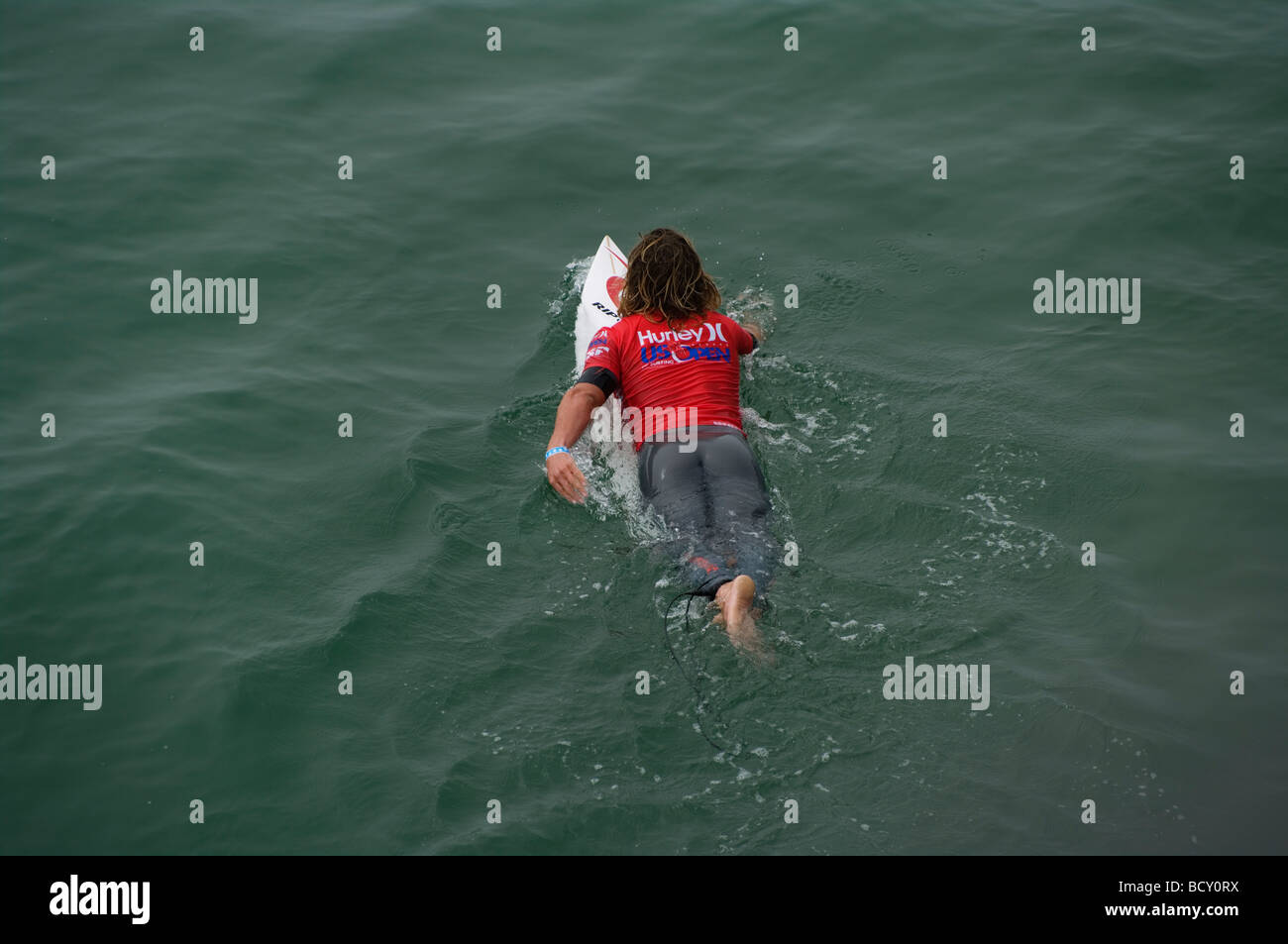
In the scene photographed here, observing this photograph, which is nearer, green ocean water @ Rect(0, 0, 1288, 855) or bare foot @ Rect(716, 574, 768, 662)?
green ocean water @ Rect(0, 0, 1288, 855)

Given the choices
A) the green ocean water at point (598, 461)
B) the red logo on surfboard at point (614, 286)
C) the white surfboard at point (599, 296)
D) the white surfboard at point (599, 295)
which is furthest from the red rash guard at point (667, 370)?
the red logo on surfboard at point (614, 286)

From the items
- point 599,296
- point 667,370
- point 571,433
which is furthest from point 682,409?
point 599,296

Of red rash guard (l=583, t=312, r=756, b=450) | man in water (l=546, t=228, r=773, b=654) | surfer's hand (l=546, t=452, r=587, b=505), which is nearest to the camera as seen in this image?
man in water (l=546, t=228, r=773, b=654)

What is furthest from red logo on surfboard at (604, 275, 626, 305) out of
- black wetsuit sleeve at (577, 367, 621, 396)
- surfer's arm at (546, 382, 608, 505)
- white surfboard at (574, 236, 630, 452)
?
surfer's arm at (546, 382, 608, 505)

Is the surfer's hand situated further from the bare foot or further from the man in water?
the bare foot

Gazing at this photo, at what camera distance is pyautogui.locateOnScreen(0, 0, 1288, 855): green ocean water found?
16.9 feet

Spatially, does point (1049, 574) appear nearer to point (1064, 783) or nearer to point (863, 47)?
point (1064, 783)

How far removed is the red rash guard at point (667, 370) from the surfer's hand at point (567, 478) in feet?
1.92

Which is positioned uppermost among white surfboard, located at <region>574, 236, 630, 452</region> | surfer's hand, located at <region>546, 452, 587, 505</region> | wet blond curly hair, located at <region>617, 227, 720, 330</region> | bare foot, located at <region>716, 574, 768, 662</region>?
white surfboard, located at <region>574, 236, 630, 452</region>

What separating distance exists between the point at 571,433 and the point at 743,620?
1.65m

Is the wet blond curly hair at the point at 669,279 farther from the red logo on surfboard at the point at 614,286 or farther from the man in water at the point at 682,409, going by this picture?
the red logo on surfboard at the point at 614,286

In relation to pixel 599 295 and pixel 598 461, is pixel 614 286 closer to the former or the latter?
pixel 599 295

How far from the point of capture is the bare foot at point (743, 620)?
18.3 feet

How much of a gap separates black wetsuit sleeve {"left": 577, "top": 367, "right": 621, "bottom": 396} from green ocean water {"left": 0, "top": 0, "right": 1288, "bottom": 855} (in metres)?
0.53
